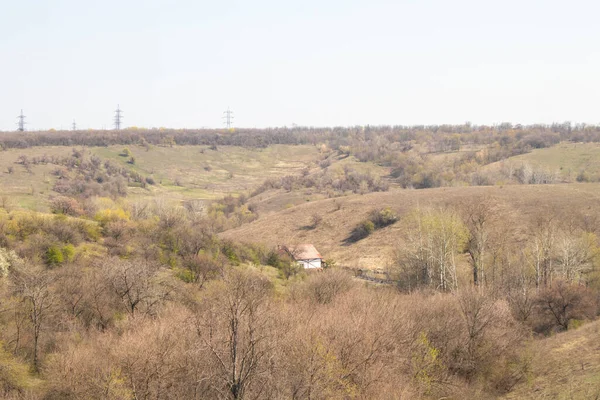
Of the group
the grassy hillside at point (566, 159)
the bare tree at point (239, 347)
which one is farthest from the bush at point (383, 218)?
the bare tree at point (239, 347)

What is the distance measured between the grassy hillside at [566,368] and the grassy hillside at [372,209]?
130 feet

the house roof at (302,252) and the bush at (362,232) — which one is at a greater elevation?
the bush at (362,232)

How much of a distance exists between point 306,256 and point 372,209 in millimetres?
25319

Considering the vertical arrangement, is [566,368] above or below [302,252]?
above

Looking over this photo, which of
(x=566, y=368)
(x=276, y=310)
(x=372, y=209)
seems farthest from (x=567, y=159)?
(x=276, y=310)

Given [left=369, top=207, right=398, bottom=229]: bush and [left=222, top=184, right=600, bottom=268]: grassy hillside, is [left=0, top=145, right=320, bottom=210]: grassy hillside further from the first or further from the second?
[left=369, top=207, right=398, bottom=229]: bush

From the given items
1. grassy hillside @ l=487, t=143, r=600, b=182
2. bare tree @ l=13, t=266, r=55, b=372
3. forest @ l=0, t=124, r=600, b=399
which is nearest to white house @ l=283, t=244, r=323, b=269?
forest @ l=0, t=124, r=600, b=399

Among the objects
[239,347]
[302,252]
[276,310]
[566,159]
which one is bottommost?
[302,252]

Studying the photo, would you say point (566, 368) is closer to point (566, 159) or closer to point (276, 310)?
point (276, 310)

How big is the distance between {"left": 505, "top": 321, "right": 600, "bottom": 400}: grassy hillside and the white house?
131ft

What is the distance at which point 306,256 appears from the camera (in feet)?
242

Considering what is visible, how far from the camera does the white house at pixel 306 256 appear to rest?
71.9 meters

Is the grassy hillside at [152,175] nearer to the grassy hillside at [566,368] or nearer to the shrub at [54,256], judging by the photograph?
the shrub at [54,256]

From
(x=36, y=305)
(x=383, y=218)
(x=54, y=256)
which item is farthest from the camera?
(x=383, y=218)
